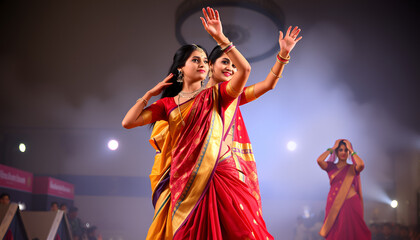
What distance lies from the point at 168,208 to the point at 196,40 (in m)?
5.93

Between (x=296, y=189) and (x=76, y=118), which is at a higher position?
(x=76, y=118)

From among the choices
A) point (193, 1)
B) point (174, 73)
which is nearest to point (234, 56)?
point (174, 73)

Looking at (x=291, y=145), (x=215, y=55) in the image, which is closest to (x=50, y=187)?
(x=291, y=145)

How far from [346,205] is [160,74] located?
5232 mm

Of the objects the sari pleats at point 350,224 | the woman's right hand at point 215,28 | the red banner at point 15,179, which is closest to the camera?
the woman's right hand at point 215,28

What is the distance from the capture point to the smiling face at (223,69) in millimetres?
2164

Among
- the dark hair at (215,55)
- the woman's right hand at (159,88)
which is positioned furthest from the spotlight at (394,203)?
the woman's right hand at (159,88)

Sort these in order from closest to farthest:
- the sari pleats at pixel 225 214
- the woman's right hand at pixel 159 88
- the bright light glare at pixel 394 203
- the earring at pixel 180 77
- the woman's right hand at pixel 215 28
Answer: the sari pleats at pixel 225 214, the woman's right hand at pixel 215 28, the woman's right hand at pixel 159 88, the earring at pixel 180 77, the bright light glare at pixel 394 203

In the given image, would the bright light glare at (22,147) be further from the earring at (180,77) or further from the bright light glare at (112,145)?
the earring at (180,77)

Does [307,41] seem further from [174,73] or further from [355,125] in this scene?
[174,73]

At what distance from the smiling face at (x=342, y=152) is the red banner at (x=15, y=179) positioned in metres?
5.25

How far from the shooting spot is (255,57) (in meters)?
7.74

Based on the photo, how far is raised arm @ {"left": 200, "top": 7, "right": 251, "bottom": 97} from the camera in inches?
58.4

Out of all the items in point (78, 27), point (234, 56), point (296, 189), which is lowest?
point (234, 56)
